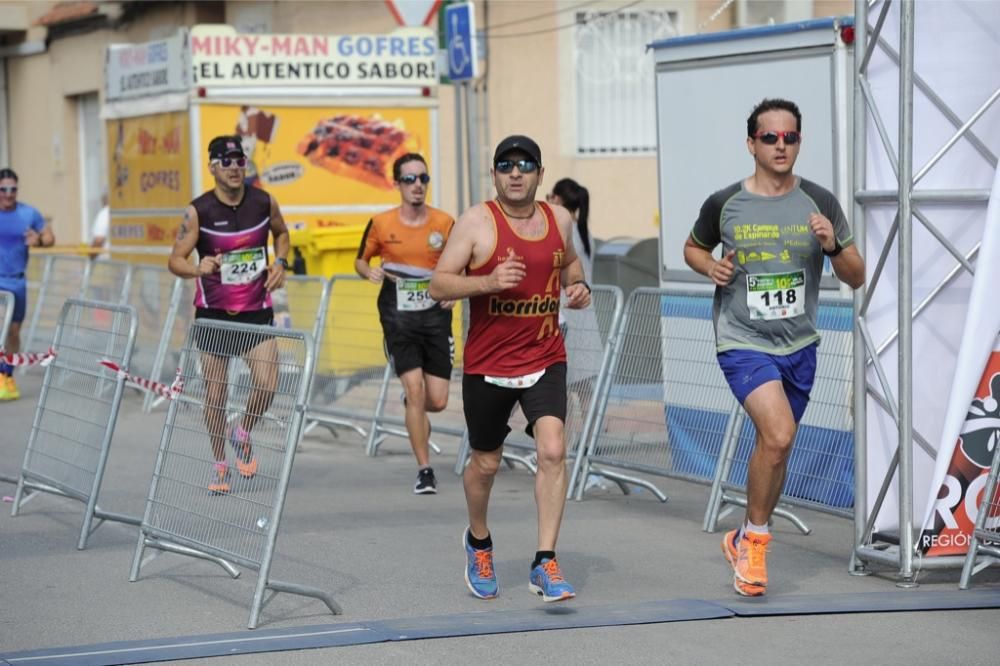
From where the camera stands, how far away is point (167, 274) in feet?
50.6

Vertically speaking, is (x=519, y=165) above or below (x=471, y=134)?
below

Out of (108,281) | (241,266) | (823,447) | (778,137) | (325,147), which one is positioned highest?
(325,147)

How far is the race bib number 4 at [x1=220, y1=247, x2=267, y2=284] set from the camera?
412 inches

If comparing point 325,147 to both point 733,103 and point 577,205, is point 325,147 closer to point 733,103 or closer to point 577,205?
point 577,205

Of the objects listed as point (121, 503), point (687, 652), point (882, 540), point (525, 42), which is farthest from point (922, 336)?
point (525, 42)

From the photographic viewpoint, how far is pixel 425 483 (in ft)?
34.2

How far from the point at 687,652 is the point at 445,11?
7610 mm

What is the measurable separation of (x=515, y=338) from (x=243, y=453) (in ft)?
4.03

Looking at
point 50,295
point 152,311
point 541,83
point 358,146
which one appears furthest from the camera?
point 541,83

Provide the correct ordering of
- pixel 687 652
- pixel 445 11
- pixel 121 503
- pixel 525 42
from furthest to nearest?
pixel 525 42
pixel 445 11
pixel 121 503
pixel 687 652

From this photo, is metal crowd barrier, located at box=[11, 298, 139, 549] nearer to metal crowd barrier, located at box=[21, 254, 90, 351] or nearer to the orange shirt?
the orange shirt

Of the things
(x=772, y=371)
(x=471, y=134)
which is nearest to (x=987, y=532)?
(x=772, y=371)

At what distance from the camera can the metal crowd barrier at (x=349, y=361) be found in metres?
12.8

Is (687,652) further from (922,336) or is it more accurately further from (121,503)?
(121,503)
